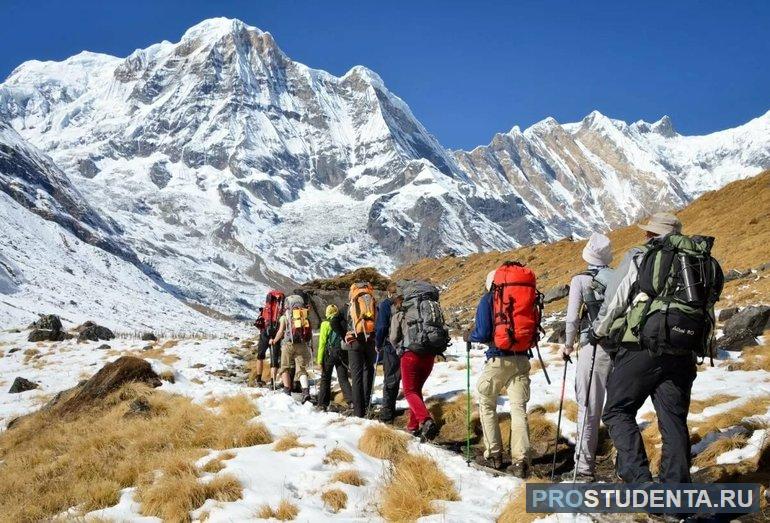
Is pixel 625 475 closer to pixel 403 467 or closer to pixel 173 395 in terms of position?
pixel 403 467

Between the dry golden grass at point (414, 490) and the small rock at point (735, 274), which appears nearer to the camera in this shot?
the dry golden grass at point (414, 490)

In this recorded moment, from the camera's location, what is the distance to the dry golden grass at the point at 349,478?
247 inches

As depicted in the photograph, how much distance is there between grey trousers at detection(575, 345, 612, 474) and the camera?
6.05 metres

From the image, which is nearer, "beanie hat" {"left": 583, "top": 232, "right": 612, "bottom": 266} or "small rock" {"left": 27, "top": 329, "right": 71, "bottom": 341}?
"beanie hat" {"left": 583, "top": 232, "right": 612, "bottom": 266}

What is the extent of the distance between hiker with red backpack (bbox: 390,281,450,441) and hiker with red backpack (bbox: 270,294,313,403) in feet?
13.4

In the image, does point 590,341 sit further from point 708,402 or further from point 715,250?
point 715,250

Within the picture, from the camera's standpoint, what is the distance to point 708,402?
814 cm

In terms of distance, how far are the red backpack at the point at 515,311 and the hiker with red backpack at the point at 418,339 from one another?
1412 mm

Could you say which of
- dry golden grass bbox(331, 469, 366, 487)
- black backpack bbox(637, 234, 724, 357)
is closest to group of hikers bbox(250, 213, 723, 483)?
black backpack bbox(637, 234, 724, 357)

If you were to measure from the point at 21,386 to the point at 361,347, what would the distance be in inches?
536

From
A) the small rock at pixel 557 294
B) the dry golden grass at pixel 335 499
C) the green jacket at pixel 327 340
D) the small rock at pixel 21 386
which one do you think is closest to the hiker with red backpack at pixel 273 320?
the green jacket at pixel 327 340

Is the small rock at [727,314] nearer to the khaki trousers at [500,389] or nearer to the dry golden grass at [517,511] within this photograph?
the khaki trousers at [500,389]

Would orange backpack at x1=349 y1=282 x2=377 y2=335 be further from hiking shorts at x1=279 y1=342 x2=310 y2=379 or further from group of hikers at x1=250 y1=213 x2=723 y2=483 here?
hiking shorts at x1=279 y1=342 x2=310 y2=379

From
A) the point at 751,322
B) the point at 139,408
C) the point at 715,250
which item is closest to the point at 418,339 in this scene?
the point at 139,408
